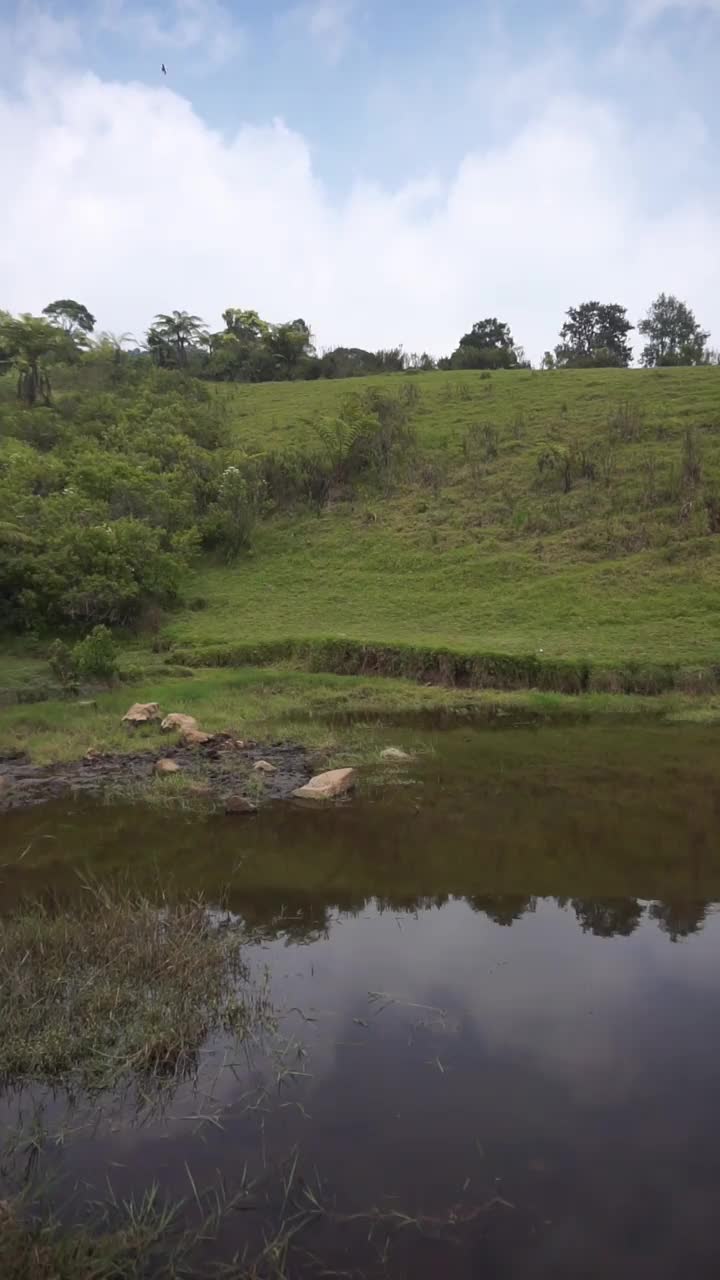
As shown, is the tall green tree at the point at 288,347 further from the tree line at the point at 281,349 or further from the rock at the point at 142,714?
the rock at the point at 142,714

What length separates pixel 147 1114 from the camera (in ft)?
20.0

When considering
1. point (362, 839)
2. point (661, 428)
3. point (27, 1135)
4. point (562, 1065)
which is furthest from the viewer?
point (661, 428)

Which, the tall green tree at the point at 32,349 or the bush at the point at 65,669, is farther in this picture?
the tall green tree at the point at 32,349

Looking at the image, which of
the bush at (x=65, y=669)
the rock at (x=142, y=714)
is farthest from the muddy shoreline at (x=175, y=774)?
the bush at (x=65, y=669)

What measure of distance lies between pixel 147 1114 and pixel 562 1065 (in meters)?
3.09

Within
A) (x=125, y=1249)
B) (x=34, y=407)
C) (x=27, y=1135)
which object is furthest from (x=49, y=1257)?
(x=34, y=407)

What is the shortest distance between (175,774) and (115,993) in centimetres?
864

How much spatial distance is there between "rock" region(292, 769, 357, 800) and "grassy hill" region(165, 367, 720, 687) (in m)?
10.1

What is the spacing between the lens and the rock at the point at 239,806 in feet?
44.8

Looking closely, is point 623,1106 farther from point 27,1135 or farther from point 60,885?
point 60,885

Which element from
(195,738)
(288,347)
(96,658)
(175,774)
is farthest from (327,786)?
(288,347)

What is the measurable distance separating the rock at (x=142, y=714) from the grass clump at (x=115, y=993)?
34.3ft

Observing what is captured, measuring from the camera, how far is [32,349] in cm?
A: 5091

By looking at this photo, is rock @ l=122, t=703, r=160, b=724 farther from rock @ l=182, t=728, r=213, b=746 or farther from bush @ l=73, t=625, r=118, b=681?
bush @ l=73, t=625, r=118, b=681
